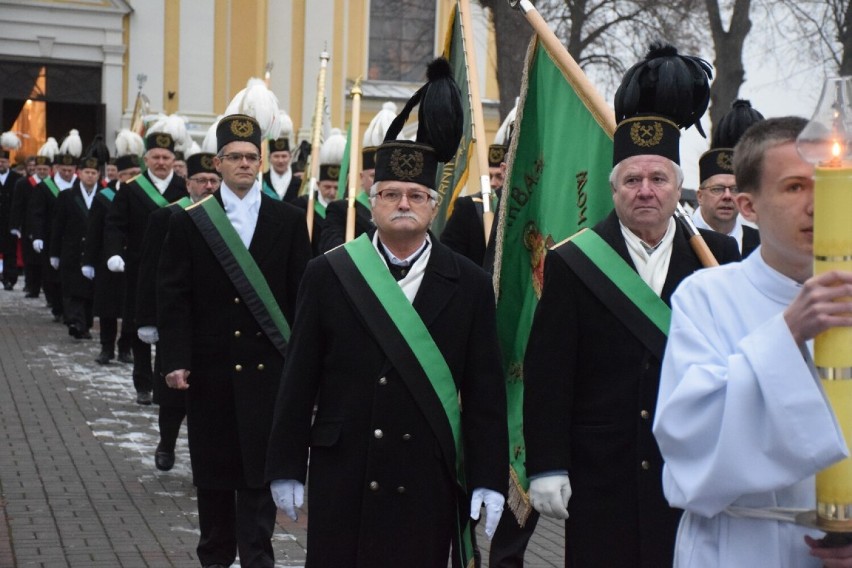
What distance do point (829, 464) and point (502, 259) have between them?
3.72 metres

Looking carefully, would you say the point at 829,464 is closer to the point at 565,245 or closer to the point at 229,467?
the point at 565,245

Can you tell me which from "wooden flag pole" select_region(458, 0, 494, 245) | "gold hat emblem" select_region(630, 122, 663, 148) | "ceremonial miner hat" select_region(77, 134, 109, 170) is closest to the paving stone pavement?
"wooden flag pole" select_region(458, 0, 494, 245)

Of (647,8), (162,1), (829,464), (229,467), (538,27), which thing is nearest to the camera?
(829,464)

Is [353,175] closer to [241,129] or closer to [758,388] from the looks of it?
[241,129]

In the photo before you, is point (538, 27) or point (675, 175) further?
point (538, 27)

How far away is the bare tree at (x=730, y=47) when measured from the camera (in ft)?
80.7

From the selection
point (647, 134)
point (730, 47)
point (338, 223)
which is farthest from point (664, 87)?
point (730, 47)

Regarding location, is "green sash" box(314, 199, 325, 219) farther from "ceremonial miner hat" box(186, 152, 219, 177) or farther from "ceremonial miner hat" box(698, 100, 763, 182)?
"ceremonial miner hat" box(698, 100, 763, 182)

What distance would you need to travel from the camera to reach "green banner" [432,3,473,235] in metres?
8.29

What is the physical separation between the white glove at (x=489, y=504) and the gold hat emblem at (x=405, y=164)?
3.51 feet

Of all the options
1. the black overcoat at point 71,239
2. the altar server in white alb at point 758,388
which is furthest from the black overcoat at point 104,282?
the altar server in white alb at point 758,388

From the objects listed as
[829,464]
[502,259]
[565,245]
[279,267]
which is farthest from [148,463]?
[829,464]

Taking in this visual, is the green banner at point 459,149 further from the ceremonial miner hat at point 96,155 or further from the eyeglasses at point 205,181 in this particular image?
the ceremonial miner hat at point 96,155

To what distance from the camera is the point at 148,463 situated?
33.4 ft
